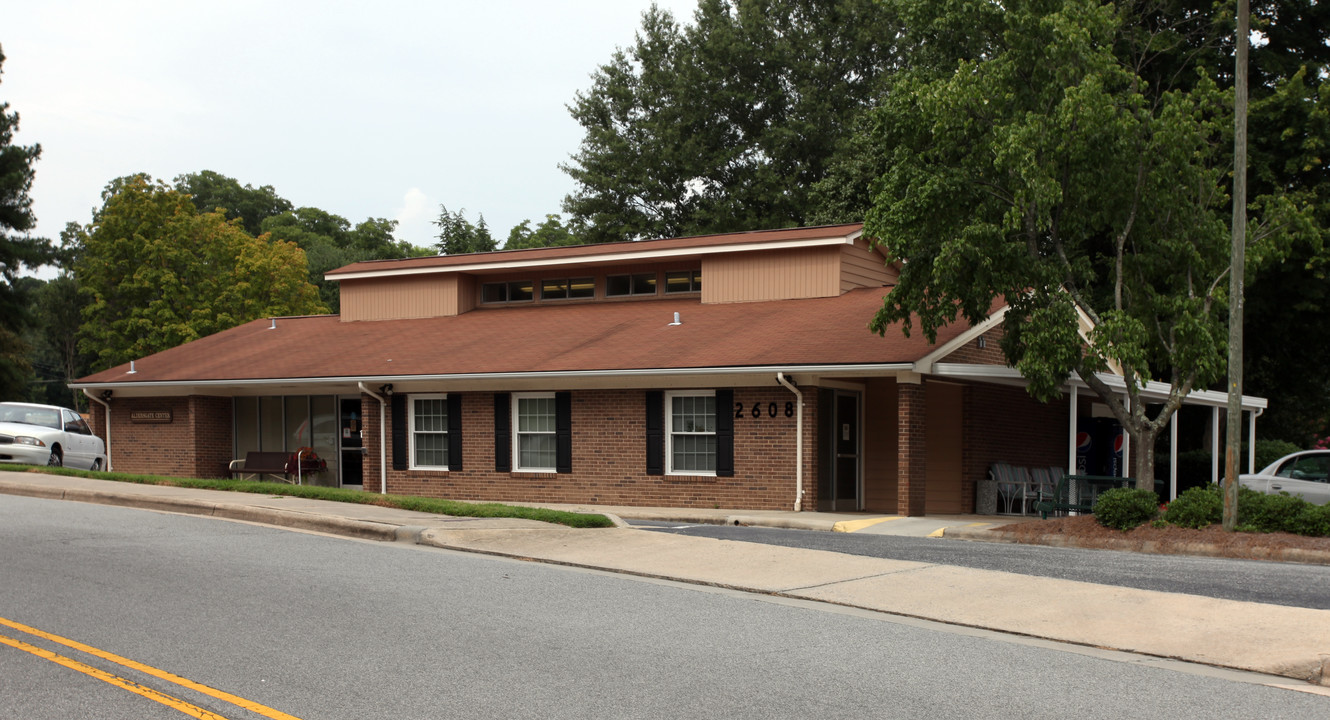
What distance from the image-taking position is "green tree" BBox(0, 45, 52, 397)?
46.2m

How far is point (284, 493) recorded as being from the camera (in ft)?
63.1

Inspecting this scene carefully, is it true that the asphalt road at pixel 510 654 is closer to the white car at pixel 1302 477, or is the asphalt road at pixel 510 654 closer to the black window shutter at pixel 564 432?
the black window shutter at pixel 564 432

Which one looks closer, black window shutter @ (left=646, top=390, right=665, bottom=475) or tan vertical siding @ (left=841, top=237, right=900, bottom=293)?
black window shutter @ (left=646, top=390, right=665, bottom=475)

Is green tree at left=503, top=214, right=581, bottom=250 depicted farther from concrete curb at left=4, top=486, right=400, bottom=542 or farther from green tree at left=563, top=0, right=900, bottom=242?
concrete curb at left=4, top=486, right=400, bottom=542

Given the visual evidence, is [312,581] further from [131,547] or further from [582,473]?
[582,473]

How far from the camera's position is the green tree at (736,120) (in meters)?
44.4

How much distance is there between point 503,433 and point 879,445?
7.44 meters

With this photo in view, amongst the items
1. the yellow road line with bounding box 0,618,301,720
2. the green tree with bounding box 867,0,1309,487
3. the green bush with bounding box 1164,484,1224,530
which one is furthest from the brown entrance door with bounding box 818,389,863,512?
the yellow road line with bounding box 0,618,301,720

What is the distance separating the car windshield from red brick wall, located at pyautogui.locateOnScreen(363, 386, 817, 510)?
7989 millimetres

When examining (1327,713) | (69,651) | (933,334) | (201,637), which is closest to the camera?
(1327,713)

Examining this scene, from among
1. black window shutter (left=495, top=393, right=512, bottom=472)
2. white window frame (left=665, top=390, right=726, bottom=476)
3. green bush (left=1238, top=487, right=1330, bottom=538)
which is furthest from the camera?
black window shutter (left=495, top=393, right=512, bottom=472)

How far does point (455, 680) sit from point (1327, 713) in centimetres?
531

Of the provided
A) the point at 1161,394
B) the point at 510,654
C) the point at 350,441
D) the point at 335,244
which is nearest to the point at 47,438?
the point at 350,441

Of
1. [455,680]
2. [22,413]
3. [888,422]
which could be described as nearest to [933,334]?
[888,422]
